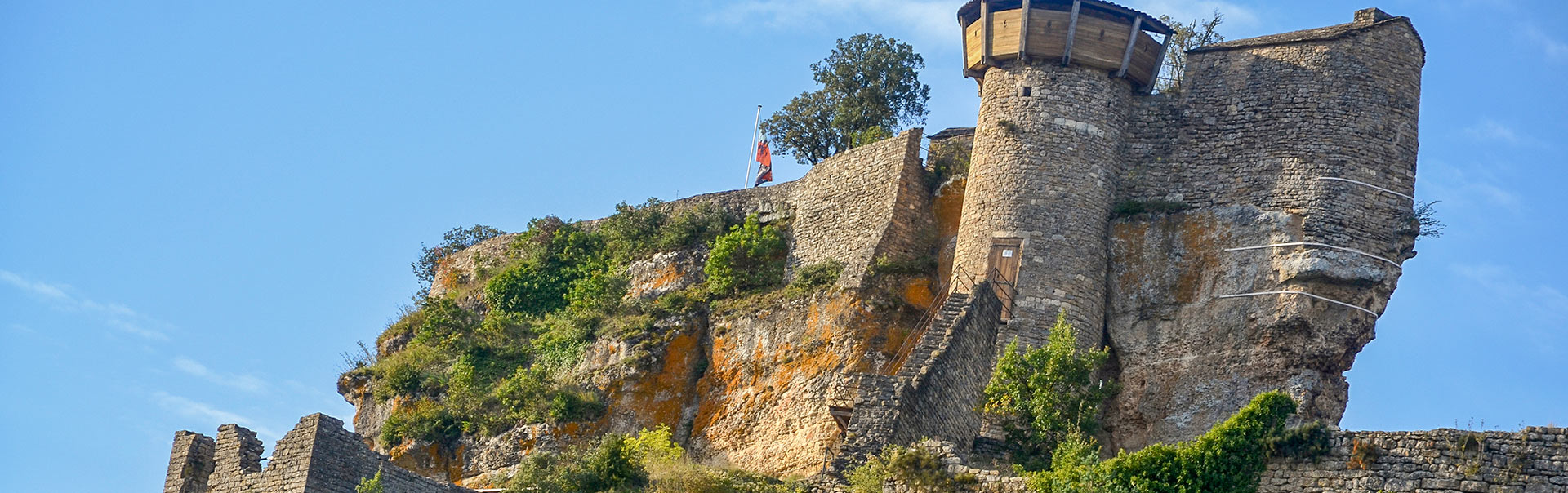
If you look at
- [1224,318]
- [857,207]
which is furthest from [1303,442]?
[857,207]

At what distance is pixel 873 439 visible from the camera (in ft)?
95.1

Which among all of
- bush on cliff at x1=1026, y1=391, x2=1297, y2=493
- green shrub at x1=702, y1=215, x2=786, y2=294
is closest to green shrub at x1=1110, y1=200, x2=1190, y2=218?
green shrub at x1=702, y1=215, x2=786, y2=294

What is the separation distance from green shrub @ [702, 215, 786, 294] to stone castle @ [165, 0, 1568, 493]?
0.55 meters

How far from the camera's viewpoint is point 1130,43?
116 ft

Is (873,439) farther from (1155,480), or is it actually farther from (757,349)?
(757,349)

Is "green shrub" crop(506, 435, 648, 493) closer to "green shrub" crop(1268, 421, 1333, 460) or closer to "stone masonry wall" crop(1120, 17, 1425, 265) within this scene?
"stone masonry wall" crop(1120, 17, 1425, 265)

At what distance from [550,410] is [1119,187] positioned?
31.3ft

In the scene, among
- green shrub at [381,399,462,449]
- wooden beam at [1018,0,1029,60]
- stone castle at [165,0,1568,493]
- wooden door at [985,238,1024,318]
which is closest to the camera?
stone castle at [165,0,1568,493]

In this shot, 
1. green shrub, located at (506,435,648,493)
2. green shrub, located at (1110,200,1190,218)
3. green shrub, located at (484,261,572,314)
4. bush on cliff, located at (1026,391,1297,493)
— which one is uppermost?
green shrub, located at (1110,200,1190,218)

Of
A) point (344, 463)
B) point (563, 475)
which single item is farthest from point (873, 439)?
point (344, 463)

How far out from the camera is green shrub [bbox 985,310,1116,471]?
29859 mm

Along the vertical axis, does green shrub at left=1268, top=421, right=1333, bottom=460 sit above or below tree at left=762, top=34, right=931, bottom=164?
below

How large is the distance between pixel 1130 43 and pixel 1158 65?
2.49ft

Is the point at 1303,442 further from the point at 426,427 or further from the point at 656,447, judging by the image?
the point at 426,427
